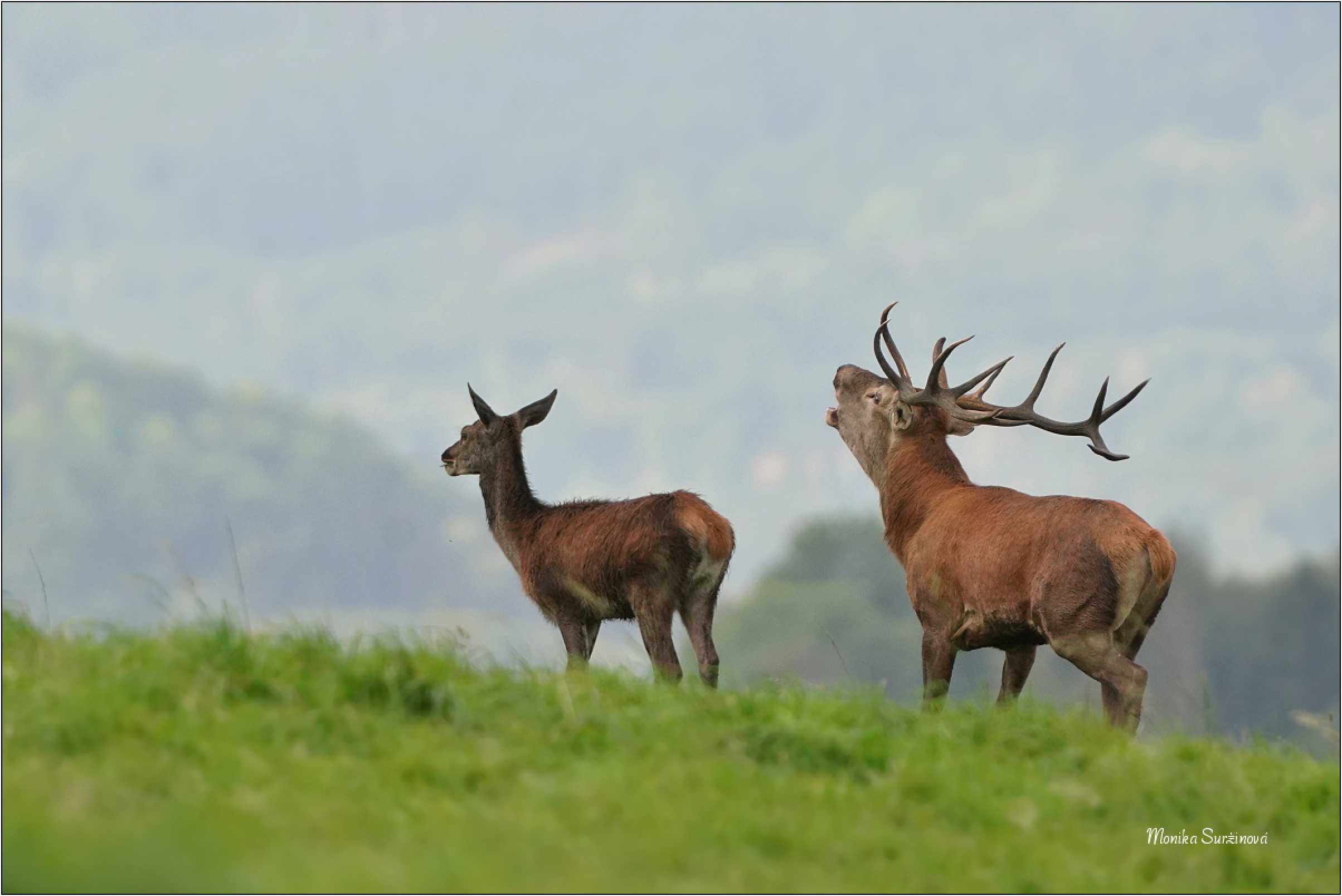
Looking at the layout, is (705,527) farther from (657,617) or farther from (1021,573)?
(1021,573)

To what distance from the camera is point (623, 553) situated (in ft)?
37.4

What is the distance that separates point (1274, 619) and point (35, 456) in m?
116

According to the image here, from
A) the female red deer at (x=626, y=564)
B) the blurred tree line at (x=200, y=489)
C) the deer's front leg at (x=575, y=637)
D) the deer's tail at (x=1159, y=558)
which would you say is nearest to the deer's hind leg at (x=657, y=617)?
the female red deer at (x=626, y=564)

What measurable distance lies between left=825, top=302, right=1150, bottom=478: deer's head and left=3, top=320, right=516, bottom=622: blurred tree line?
305ft

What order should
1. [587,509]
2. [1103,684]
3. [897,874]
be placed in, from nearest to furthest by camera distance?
[897,874], [1103,684], [587,509]

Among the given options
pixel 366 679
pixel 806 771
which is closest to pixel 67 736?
pixel 366 679

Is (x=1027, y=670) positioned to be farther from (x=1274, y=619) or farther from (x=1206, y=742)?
(x=1274, y=619)

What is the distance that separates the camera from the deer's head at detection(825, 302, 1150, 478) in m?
11.8

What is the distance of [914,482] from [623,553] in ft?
6.18

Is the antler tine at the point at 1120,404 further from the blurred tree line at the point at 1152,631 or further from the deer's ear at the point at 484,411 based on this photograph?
the blurred tree line at the point at 1152,631

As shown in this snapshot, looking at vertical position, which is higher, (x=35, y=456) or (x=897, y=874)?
(x=35, y=456)

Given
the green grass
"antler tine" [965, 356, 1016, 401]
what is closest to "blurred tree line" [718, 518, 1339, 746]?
"antler tine" [965, 356, 1016, 401]

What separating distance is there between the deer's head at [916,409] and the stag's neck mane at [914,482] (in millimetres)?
145

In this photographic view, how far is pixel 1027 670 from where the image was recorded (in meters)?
10.6
